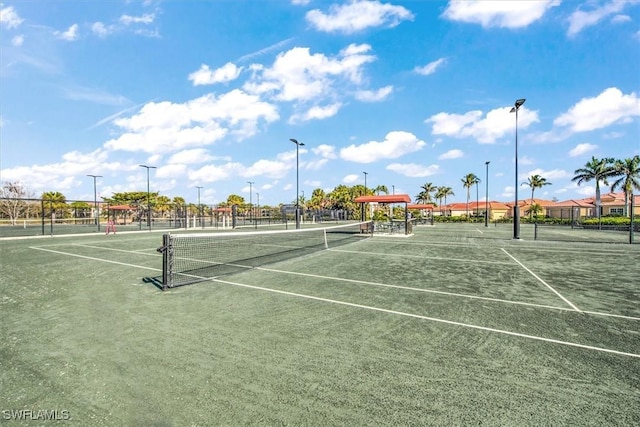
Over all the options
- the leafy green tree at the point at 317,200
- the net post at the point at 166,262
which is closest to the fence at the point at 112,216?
the leafy green tree at the point at 317,200

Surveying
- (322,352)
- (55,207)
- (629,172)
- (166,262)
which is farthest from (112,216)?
(629,172)

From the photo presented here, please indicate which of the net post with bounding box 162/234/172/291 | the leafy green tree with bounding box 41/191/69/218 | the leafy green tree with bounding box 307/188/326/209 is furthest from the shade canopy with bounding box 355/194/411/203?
the leafy green tree with bounding box 307/188/326/209

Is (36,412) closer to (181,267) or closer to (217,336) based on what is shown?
(217,336)

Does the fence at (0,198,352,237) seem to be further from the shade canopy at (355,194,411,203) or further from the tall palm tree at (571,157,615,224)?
the tall palm tree at (571,157,615,224)

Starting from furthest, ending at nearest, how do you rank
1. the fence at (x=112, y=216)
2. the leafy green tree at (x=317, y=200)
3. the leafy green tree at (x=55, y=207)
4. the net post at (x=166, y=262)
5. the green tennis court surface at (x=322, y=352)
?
the leafy green tree at (x=317, y=200), the leafy green tree at (x=55, y=207), the fence at (x=112, y=216), the net post at (x=166, y=262), the green tennis court surface at (x=322, y=352)

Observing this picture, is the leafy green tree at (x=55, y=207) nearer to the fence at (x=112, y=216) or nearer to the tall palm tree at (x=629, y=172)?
the fence at (x=112, y=216)

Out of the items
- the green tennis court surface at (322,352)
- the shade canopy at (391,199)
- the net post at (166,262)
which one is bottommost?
the green tennis court surface at (322,352)

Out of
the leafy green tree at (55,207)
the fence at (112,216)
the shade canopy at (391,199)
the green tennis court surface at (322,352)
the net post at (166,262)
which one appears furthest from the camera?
the leafy green tree at (55,207)

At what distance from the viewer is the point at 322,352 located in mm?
4234

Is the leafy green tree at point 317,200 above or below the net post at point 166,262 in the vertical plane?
above

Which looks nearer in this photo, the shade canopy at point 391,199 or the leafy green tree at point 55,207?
the shade canopy at point 391,199

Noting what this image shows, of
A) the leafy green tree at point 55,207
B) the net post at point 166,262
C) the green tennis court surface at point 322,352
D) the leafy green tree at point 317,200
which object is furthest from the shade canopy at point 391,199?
the leafy green tree at point 317,200

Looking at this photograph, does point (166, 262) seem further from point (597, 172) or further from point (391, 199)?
point (597, 172)

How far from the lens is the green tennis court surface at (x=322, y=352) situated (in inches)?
119
